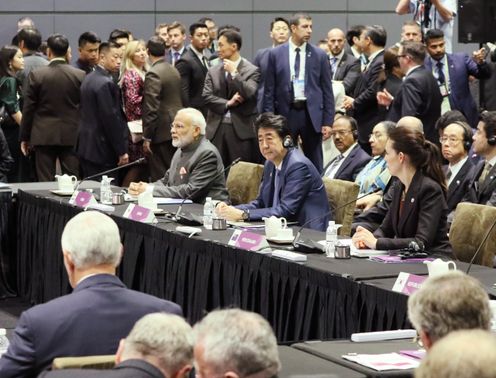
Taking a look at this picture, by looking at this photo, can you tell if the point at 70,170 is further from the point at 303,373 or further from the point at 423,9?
the point at 303,373

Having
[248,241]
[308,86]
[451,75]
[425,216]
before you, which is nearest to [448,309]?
[248,241]

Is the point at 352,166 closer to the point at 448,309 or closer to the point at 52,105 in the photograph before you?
the point at 52,105

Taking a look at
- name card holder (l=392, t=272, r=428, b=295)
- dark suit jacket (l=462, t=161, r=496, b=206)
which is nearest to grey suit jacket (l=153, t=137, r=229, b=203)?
dark suit jacket (l=462, t=161, r=496, b=206)

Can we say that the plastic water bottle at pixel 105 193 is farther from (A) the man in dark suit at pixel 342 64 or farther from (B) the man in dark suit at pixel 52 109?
(A) the man in dark suit at pixel 342 64

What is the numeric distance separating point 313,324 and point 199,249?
1.02 m

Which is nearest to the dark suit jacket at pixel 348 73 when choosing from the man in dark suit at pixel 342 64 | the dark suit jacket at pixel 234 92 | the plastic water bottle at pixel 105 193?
the man in dark suit at pixel 342 64

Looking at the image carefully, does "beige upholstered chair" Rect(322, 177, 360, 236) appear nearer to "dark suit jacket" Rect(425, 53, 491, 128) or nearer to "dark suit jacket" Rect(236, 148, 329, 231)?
"dark suit jacket" Rect(236, 148, 329, 231)

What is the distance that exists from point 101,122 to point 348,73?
261cm

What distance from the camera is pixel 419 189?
17.6 feet

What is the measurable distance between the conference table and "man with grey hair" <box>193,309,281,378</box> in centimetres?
178

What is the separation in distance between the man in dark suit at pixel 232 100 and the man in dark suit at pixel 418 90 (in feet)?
4.94

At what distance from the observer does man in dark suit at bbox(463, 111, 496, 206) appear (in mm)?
6445

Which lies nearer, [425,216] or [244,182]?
[425,216]

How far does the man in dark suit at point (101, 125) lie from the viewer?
8.90m
